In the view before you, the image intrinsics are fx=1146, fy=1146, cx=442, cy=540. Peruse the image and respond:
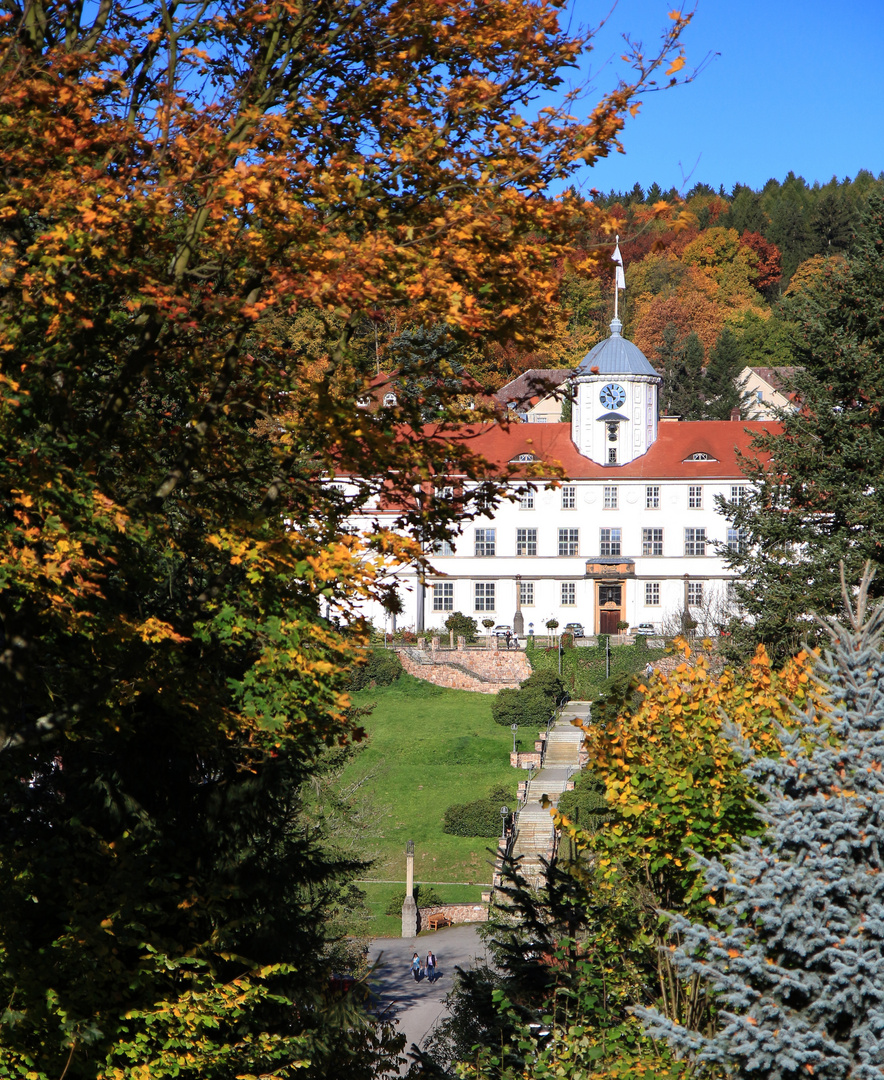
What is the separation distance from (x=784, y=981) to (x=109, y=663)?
4.97 m

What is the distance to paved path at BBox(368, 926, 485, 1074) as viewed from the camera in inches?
1043

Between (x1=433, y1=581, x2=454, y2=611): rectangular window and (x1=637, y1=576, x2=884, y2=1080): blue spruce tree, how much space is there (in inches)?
2286

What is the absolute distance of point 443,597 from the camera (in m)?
66.2

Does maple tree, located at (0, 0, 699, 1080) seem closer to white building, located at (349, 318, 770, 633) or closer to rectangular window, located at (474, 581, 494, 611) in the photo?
white building, located at (349, 318, 770, 633)

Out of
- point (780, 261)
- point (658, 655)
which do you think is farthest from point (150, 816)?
point (780, 261)

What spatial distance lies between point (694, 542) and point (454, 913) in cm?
3248

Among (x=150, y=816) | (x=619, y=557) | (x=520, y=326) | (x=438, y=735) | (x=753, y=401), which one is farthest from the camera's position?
(x=753, y=401)

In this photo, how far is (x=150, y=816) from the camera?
11.3 m

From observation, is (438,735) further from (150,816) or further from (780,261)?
(780,261)

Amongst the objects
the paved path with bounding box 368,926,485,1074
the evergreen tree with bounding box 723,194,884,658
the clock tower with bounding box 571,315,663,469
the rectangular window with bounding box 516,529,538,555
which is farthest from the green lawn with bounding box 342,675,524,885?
the clock tower with bounding box 571,315,663,469

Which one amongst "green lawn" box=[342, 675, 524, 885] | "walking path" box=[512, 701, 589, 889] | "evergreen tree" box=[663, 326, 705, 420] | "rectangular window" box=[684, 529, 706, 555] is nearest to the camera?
"walking path" box=[512, 701, 589, 889]

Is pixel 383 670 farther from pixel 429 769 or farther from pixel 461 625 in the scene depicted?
pixel 429 769

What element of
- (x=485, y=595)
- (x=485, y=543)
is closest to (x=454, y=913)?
(x=485, y=595)

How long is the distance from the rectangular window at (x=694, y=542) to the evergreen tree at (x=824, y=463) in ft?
124
